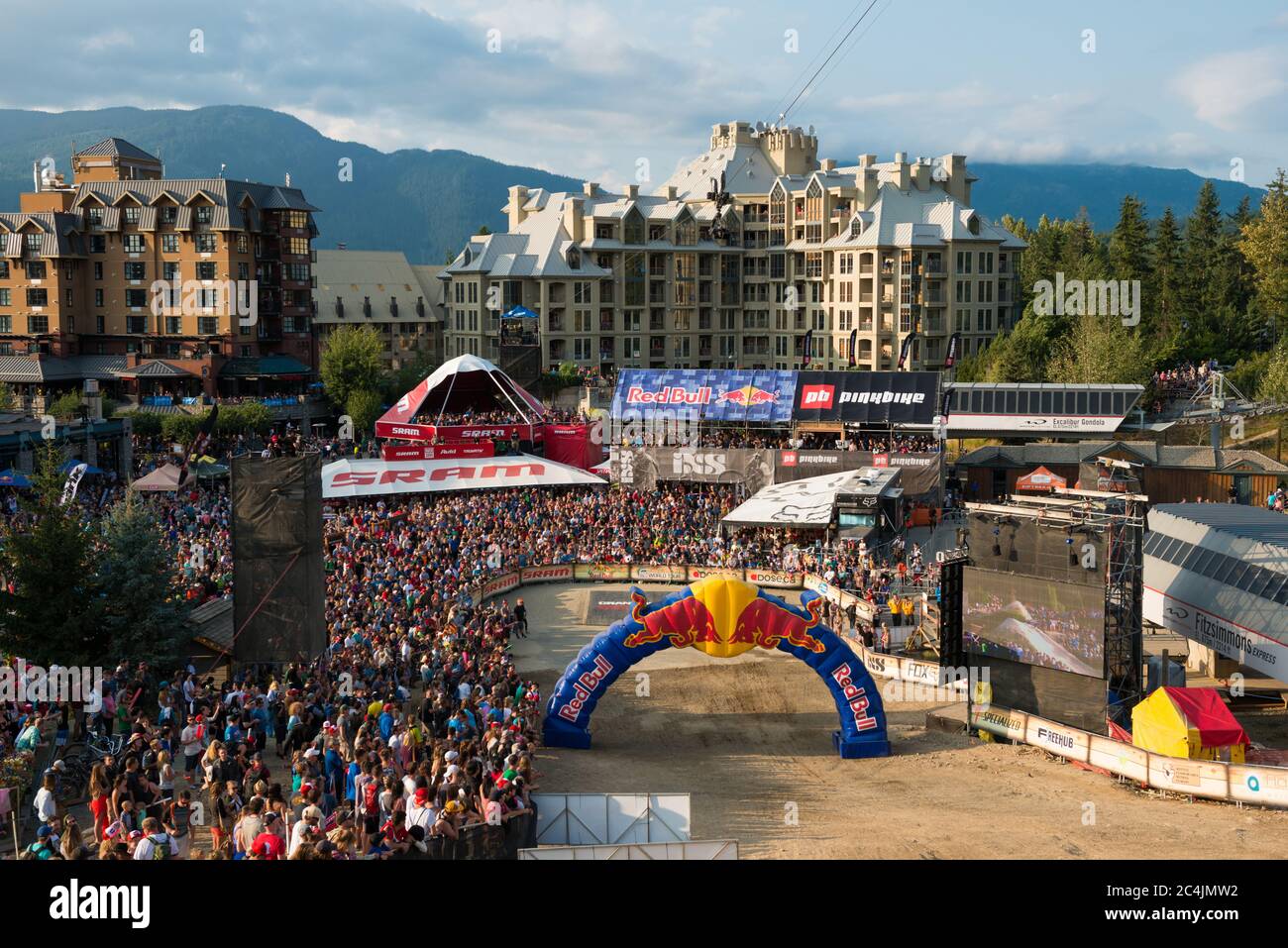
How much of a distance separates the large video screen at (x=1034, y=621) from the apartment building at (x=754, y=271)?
56.2 meters

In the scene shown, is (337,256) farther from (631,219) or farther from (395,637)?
(395,637)

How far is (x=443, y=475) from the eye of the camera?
50625 mm

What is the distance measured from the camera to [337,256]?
10188cm

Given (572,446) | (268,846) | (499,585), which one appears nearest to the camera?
(268,846)

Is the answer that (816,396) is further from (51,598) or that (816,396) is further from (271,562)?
(51,598)

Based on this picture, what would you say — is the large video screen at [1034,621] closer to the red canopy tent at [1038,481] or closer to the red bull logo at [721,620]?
the red bull logo at [721,620]

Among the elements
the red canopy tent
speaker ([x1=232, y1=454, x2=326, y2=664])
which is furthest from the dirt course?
the red canopy tent

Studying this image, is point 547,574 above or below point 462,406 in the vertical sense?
below

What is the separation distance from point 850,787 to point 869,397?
104 feet

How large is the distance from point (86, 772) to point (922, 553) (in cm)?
3071

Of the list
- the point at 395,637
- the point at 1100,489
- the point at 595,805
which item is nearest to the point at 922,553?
the point at 1100,489

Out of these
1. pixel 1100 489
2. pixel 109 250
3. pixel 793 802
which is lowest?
pixel 793 802

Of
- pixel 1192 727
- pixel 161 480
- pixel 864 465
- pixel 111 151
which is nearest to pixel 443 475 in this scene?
pixel 161 480

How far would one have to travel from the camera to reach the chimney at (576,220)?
88.7 m
